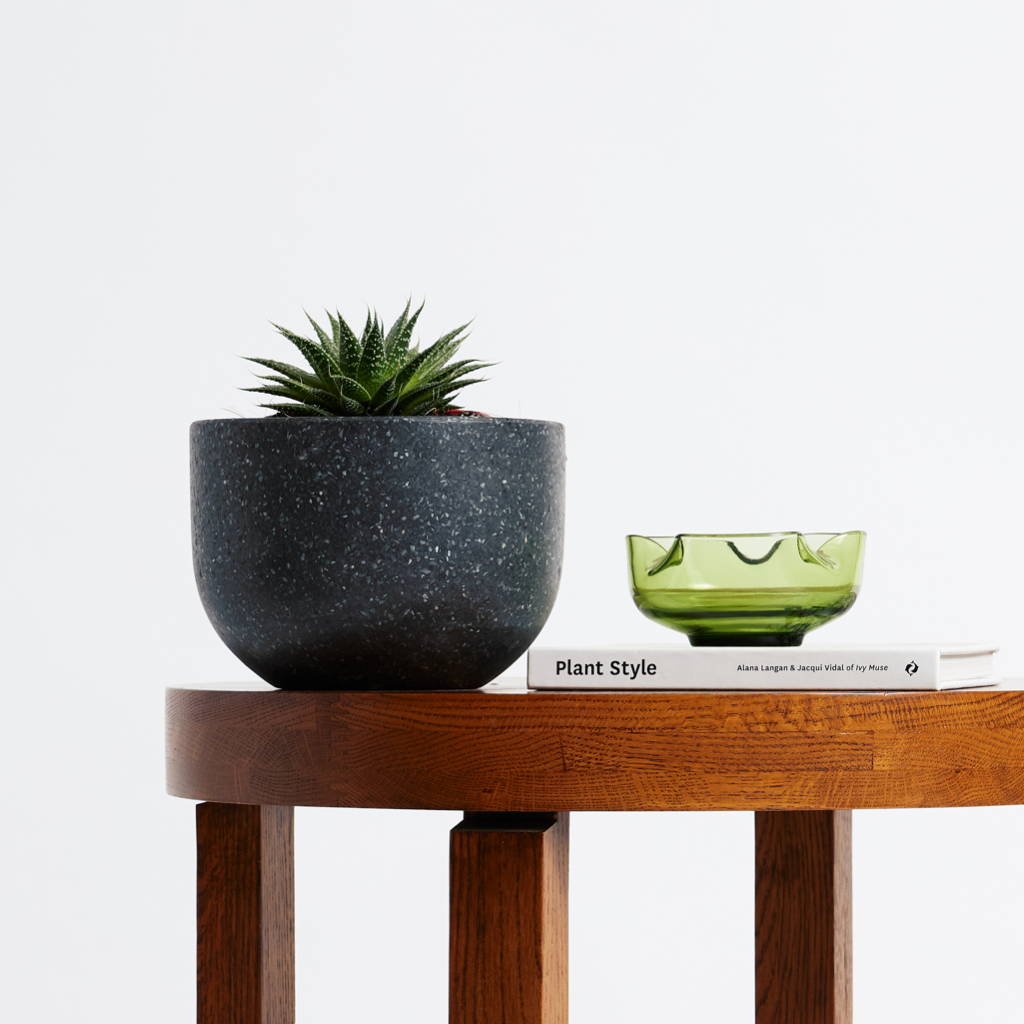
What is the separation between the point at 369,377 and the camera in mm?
1377

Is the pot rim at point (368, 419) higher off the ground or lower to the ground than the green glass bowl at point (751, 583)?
higher

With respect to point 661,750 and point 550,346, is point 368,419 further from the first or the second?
point 550,346

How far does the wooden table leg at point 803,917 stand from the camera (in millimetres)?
1705

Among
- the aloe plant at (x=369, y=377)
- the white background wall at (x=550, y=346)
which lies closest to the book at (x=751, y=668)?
the aloe plant at (x=369, y=377)

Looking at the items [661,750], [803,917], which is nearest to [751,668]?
[661,750]

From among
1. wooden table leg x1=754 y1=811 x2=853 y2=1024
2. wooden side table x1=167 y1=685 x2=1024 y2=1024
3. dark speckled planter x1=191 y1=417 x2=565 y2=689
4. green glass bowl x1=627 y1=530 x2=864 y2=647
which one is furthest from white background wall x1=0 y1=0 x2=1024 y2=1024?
wooden side table x1=167 y1=685 x2=1024 y2=1024

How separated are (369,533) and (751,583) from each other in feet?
1.03

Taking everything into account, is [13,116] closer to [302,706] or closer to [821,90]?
[821,90]

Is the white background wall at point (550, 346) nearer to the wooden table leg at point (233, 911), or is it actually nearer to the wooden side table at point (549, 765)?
the wooden table leg at point (233, 911)

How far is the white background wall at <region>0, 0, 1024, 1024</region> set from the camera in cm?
284

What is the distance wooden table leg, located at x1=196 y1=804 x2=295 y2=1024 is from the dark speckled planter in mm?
129

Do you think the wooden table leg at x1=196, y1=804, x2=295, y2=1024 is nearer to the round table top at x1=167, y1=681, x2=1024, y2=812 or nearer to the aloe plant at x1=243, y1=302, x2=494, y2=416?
the round table top at x1=167, y1=681, x2=1024, y2=812

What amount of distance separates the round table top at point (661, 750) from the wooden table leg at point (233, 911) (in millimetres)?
170

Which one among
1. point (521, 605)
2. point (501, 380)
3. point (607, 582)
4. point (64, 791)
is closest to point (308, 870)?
point (64, 791)
